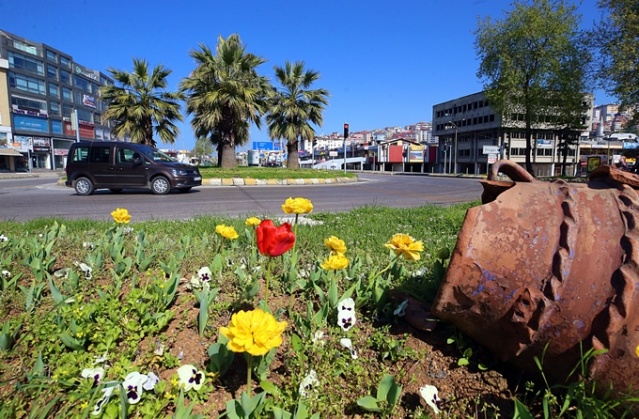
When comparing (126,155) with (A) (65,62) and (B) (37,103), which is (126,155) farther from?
(A) (65,62)

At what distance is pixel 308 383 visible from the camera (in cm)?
154

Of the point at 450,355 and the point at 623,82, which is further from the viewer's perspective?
the point at 623,82

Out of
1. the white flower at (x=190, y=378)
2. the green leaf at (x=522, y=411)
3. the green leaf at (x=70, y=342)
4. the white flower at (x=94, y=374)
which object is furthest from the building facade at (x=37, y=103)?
the green leaf at (x=522, y=411)

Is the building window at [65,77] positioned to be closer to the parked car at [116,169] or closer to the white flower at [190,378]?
the parked car at [116,169]

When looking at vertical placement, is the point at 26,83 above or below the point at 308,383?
above

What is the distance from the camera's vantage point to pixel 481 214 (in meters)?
1.52

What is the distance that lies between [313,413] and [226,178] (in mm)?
17817

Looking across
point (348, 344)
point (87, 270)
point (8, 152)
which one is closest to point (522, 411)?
point (348, 344)

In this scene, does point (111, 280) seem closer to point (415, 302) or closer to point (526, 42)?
point (415, 302)

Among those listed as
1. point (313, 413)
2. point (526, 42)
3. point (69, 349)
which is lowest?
point (313, 413)

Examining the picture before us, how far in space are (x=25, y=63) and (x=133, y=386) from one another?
7117cm

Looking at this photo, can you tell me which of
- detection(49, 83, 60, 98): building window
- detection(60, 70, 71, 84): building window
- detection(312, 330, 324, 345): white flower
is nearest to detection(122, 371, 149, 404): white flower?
detection(312, 330, 324, 345): white flower

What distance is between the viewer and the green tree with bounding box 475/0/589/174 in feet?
78.2

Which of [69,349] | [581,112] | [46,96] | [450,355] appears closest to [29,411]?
[69,349]
